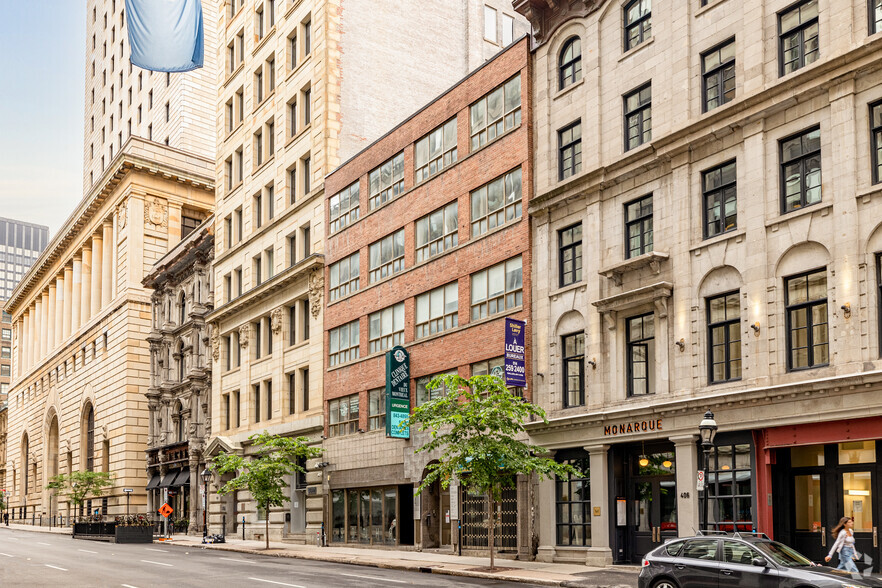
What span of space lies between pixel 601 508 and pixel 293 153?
99.4 ft

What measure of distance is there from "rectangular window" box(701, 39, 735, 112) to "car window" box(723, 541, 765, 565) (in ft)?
48.5

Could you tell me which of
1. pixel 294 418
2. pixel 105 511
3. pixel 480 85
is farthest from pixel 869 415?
pixel 105 511

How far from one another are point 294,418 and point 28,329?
87516 mm

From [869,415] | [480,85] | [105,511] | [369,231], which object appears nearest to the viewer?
[869,415]

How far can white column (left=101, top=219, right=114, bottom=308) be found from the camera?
295 ft

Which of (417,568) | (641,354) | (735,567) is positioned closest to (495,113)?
(641,354)

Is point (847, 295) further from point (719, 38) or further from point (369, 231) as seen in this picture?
point (369, 231)

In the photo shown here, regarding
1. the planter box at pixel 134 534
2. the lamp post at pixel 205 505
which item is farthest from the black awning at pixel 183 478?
the planter box at pixel 134 534

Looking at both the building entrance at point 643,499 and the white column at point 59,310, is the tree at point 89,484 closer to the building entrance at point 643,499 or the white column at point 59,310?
the white column at point 59,310

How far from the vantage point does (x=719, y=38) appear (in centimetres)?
2894

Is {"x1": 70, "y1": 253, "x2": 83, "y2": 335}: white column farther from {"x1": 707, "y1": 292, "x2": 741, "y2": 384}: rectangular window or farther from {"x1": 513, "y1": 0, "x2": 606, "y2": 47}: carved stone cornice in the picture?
{"x1": 707, "y1": 292, "x2": 741, "y2": 384}: rectangular window

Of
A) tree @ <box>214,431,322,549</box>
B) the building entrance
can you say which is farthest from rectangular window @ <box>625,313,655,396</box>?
tree @ <box>214,431,322,549</box>

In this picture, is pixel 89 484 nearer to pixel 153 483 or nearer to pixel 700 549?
pixel 153 483

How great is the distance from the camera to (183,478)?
6875 cm
